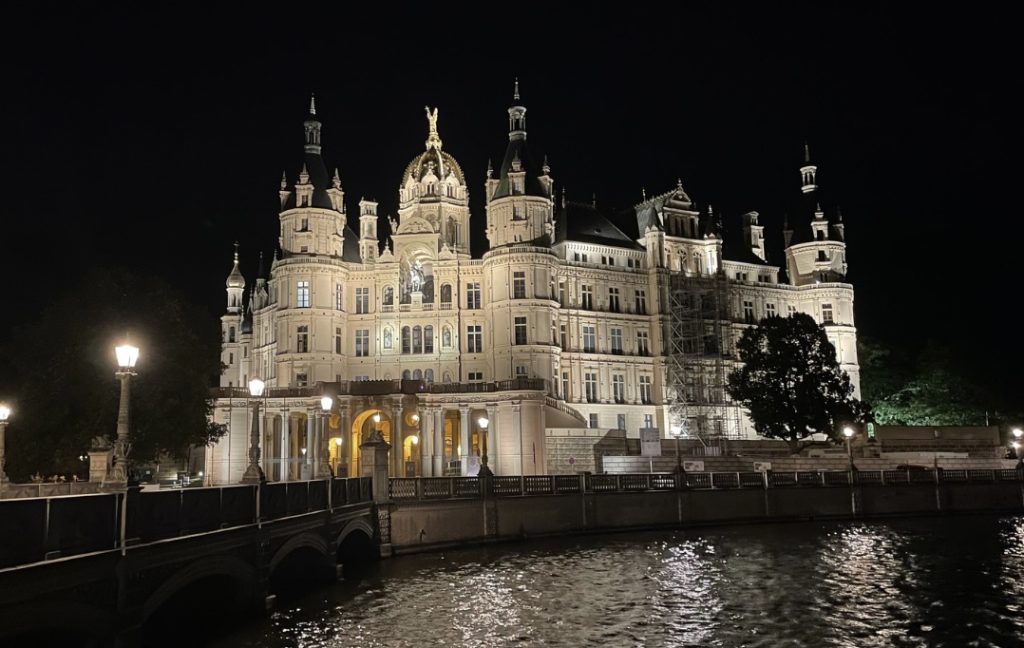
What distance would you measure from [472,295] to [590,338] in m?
10.6

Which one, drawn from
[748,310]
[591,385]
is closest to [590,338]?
[591,385]

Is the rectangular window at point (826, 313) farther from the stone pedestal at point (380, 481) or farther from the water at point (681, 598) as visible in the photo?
the stone pedestal at point (380, 481)

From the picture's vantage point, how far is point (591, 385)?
234 feet

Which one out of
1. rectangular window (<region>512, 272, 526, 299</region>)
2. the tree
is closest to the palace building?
rectangular window (<region>512, 272, 526, 299</region>)

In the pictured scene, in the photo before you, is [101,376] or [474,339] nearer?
[101,376]

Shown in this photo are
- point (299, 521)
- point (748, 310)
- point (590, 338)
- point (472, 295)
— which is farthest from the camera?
point (748, 310)

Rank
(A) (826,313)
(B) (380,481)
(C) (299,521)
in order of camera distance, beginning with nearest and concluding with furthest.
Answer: (C) (299,521) < (B) (380,481) < (A) (826,313)

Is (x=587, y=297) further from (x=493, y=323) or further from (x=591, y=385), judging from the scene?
(x=493, y=323)

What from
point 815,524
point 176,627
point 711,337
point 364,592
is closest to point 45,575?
point 176,627

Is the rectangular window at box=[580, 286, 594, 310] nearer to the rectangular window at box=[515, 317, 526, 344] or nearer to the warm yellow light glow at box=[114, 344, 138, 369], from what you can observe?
the rectangular window at box=[515, 317, 526, 344]

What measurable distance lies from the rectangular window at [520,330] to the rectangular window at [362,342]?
11.3 metres

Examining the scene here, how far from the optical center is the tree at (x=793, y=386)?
5928cm

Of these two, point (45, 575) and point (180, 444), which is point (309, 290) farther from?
point (45, 575)

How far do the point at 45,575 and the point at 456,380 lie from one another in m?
53.8
